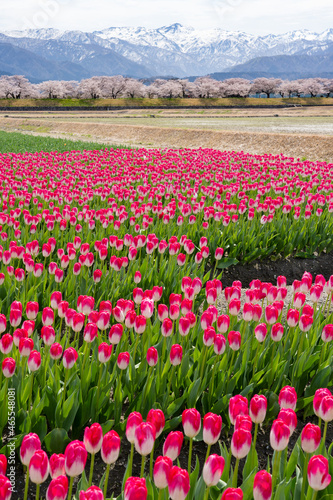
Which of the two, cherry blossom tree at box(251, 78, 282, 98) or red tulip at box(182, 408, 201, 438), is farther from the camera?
cherry blossom tree at box(251, 78, 282, 98)

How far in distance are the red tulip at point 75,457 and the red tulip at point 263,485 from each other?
66 cm

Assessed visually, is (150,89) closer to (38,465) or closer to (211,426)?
(211,426)

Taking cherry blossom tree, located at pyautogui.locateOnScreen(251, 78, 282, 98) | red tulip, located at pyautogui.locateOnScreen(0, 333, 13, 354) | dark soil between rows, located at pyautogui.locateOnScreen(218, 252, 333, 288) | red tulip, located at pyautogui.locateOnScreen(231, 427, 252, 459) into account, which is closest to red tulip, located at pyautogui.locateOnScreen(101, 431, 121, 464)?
red tulip, located at pyautogui.locateOnScreen(231, 427, 252, 459)

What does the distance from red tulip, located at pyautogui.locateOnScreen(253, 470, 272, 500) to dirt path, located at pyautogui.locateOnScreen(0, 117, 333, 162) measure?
21.3m

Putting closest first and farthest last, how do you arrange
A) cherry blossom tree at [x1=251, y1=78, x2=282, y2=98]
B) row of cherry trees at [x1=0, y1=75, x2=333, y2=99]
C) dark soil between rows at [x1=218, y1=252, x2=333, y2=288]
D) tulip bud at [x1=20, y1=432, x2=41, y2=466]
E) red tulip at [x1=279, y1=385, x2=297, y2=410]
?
tulip bud at [x1=20, y1=432, x2=41, y2=466] < red tulip at [x1=279, y1=385, x2=297, y2=410] < dark soil between rows at [x1=218, y1=252, x2=333, y2=288] < row of cherry trees at [x1=0, y1=75, x2=333, y2=99] < cherry blossom tree at [x1=251, y1=78, x2=282, y2=98]

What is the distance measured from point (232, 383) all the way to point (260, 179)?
30.2ft

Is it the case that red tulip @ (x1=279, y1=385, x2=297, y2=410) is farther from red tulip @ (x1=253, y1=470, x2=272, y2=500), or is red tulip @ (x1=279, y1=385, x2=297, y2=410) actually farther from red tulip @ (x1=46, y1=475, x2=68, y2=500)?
red tulip @ (x1=46, y1=475, x2=68, y2=500)

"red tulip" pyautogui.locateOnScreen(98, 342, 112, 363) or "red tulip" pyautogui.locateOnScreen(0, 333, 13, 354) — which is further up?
"red tulip" pyautogui.locateOnScreen(0, 333, 13, 354)

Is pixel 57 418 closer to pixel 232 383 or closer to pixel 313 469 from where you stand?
pixel 232 383

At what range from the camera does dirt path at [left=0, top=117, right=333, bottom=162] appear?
23250 millimetres

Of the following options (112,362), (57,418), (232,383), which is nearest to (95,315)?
(112,362)

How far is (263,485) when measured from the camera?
5.54 feet

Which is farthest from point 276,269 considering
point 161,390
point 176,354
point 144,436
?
point 144,436

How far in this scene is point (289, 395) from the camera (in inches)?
87.7
